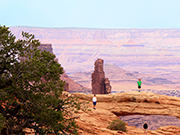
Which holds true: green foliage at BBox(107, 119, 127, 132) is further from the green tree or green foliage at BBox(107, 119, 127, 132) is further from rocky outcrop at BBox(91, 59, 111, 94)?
rocky outcrop at BBox(91, 59, 111, 94)

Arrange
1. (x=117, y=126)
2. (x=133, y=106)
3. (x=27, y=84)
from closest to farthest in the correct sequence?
(x=27, y=84) < (x=117, y=126) < (x=133, y=106)

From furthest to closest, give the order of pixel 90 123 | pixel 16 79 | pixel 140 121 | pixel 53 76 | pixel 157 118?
pixel 157 118 → pixel 140 121 → pixel 90 123 → pixel 53 76 → pixel 16 79

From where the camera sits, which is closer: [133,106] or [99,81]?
[133,106]

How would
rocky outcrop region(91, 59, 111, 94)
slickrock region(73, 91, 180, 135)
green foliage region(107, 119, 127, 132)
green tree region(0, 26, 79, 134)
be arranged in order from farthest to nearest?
rocky outcrop region(91, 59, 111, 94), slickrock region(73, 91, 180, 135), green foliage region(107, 119, 127, 132), green tree region(0, 26, 79, 134)

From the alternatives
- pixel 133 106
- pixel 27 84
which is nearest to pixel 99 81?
pixel 133 106

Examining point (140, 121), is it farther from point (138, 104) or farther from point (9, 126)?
point (9, 126)

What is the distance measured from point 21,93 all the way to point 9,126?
2.96 metres

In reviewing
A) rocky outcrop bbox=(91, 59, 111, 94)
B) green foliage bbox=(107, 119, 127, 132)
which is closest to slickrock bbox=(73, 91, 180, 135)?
green foliage bbox=(107, 119, 127, 132)

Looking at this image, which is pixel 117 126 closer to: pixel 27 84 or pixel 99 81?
pixel 27 84

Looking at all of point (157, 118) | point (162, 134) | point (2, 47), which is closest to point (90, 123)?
point (162, 134)

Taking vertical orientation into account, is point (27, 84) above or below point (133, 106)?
above

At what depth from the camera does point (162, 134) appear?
3478 cm

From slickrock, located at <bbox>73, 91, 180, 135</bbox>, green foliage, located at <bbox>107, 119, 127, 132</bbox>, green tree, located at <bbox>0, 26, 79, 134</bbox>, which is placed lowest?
green foliage, located at <bbox>107, 119, 127, 132</bbox>

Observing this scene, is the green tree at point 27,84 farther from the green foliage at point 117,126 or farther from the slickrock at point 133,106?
the slickrock at point 133,106
